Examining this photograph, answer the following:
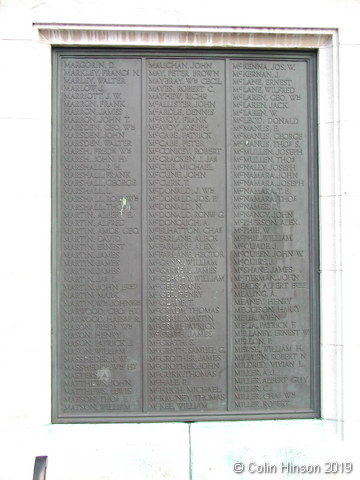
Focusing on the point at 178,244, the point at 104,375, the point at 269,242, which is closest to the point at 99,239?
the point at 178,244

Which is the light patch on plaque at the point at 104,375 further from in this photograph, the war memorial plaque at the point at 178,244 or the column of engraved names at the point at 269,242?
the column of engraved names at the point at 269,242

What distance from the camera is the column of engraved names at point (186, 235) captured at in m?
5.46

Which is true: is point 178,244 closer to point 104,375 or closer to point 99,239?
point 99,239

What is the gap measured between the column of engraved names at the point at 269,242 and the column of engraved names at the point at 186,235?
205 millimetres

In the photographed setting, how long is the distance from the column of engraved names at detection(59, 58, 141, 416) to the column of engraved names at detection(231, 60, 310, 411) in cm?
121

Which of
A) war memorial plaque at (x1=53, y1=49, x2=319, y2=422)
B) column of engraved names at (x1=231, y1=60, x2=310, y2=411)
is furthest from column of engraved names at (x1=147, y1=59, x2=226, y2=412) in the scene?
column of engraved names at (x1=231, y1=60, x2=310, y2=411)

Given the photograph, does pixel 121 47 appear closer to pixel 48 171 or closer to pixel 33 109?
pixel 33 109

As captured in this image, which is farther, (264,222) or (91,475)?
(264,222)

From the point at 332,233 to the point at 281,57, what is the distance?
218 cm

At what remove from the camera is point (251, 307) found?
5512mm

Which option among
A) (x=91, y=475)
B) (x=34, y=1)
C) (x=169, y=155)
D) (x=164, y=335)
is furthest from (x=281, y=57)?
(x=91, y=475)

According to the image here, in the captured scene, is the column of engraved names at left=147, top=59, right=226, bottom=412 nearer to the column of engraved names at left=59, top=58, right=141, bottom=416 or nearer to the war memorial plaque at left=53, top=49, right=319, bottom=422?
the war memorial plaque at left=53, top=49, right=319, bottom=422

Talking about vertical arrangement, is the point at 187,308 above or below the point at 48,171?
below

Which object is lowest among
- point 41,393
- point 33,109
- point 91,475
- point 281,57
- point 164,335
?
point 91,475
